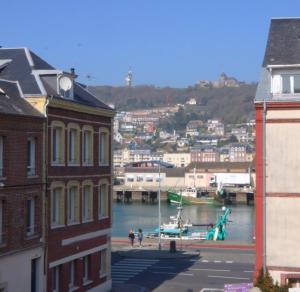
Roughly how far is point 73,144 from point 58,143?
4.76ft

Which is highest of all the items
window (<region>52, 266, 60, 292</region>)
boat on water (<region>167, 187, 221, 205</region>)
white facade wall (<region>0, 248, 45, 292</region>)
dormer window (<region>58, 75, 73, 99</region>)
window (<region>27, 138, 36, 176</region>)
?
dormer window (<region>58, 75, 73, 99</region>)

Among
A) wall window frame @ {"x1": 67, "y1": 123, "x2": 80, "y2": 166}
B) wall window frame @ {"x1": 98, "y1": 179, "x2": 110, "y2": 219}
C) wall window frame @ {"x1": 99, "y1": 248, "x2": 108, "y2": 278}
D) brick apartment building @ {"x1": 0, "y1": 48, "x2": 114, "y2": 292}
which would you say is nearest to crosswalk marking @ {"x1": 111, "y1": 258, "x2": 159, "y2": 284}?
wall window frame @ {"x1": 99, "y1": 248, "x2": 108, "y2": 278}

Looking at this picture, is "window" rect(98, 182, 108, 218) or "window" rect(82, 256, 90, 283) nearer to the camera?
"window" rect(82, 256, 90, 283)

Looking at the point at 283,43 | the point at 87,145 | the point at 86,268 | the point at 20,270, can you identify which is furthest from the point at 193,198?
the point at 283,43

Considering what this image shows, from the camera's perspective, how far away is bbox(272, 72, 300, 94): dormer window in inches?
844

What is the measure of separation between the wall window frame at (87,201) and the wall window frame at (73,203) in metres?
0.53

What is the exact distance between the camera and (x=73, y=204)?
27641 millimetres

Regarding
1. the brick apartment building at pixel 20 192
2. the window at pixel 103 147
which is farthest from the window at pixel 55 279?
the window at pixel 103 147

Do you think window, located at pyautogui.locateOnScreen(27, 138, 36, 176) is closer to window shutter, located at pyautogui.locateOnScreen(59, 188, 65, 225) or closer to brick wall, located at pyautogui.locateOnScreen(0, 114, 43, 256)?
brick wall, located at pyautogui.locateOnScreen(0, 114, 43, 256)

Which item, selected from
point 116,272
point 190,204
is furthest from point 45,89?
point 190,204

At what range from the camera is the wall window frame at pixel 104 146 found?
99.7ft

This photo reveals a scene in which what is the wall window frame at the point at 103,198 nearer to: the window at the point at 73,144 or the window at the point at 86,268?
the window at the point at 86,268

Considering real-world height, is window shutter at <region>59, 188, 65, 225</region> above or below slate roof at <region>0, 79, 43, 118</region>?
below

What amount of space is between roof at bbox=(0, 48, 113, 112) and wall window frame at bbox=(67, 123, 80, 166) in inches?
42.2
